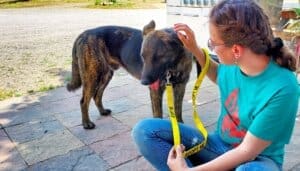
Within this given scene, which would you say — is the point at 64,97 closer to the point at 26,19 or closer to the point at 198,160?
the point at 198,160

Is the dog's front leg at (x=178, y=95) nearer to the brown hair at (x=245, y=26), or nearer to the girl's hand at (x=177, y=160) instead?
the girl's hand at (x=177, y=160)

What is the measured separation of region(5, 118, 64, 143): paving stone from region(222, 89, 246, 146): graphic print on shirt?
6.97 ft

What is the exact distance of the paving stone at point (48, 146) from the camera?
3.04m

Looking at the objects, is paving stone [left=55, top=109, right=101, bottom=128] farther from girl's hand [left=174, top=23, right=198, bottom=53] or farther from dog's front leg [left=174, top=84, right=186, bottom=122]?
girl's hand [left=174, top=23, right=198, bottom=53]

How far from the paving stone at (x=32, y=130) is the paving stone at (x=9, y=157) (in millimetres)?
94

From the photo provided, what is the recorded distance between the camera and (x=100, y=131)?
353cm

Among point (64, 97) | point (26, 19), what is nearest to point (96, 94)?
point (64, 97)

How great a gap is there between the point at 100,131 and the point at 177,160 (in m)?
1.80

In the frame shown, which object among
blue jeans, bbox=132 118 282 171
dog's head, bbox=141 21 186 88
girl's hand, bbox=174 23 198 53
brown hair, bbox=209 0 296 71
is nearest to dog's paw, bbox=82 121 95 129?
dog's head, bbox=141 21 186 88

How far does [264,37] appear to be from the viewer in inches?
63.4

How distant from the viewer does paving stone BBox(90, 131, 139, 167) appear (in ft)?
9.64

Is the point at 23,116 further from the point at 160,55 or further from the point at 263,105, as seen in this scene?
the point at 263,105

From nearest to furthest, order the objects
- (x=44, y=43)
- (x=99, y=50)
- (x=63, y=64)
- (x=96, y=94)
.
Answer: (x=99, y=50), (x=96, y=94), (x=63, y=64), (x=44, y=43)

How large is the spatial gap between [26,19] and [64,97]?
10426 millimetres
